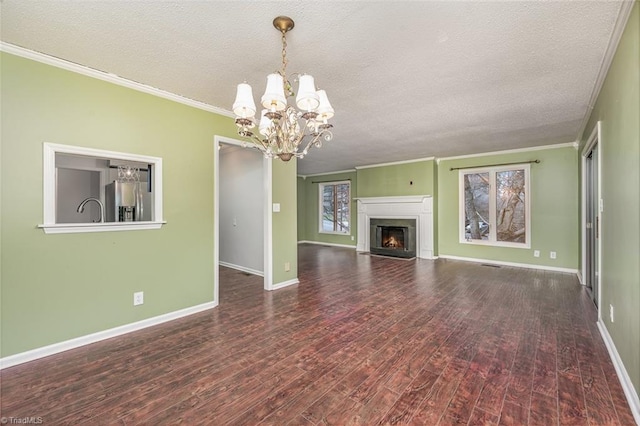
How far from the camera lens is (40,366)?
2.14m

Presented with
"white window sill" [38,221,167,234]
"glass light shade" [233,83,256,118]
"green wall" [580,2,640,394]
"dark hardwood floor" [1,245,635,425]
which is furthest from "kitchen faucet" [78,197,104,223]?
"green wall" [580,2,640,394]

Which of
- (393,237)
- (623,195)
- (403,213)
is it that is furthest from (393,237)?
(623,195)

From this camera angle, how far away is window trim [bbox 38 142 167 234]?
2.29 metres

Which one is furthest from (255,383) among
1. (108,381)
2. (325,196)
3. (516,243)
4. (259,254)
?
(325,196)

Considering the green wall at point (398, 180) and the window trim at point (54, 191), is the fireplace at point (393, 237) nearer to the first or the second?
the green wall at point (398, 180)

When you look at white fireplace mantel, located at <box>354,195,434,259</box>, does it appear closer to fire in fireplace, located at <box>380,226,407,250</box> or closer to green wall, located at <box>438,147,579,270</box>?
fire in fireplace, located at <box>380,226,407,250</box>

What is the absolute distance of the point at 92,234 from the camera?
2541mm

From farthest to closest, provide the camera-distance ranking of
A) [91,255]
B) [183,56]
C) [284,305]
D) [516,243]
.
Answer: [516,243] → [284,305] → [91,255] → [183,56]

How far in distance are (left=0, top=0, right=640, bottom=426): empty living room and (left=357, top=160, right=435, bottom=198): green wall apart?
250 centimetres

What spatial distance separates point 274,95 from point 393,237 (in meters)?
6.02

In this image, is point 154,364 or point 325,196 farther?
point 325,196

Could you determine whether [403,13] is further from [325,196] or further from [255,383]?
[325,196]

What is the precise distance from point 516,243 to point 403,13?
18.7 feet

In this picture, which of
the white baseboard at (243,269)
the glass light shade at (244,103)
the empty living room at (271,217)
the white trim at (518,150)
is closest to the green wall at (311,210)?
the white trim at (518,150)
